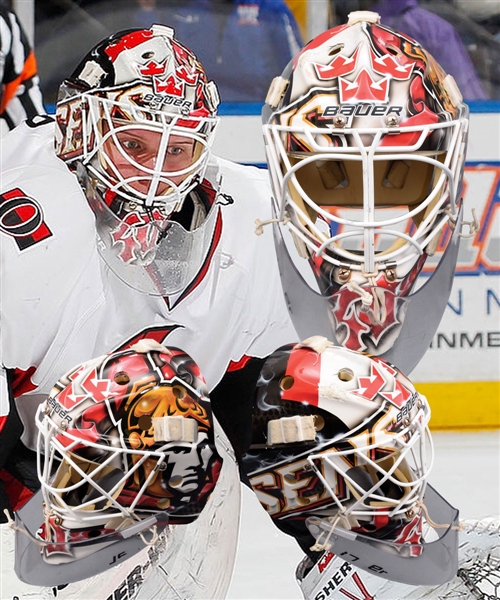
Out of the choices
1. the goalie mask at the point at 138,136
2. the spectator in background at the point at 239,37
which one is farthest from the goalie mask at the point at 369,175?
the spectator in background at the point at 239,37

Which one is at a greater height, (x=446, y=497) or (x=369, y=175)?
(x=369, y=175)

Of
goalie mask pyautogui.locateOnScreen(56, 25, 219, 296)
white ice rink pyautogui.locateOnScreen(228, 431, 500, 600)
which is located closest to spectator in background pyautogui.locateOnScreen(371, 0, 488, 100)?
white ice rink pyautogui.locateOnScreen(228, 431, 500, 600)

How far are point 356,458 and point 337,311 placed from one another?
0.22 m

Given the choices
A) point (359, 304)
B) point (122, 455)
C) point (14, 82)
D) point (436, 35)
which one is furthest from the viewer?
point (436, 35)

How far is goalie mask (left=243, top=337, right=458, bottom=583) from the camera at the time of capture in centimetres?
133

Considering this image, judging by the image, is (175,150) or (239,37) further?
(239,37)

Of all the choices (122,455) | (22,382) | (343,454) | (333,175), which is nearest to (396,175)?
(333,175)

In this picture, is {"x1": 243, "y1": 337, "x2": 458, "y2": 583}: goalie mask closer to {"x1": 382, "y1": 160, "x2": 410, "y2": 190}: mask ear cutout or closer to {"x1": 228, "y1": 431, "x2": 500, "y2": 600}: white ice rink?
{"x1": 382, "y1": 160, "x2": 410, "y2": 190}: mask ear cutout

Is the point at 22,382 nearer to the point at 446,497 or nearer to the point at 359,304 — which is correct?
the point at 359,304

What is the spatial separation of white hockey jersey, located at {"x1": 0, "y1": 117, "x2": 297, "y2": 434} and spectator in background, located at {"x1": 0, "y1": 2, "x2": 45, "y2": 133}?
339 millimetres

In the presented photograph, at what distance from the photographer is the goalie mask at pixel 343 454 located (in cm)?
133

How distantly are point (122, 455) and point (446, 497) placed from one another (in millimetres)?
1554

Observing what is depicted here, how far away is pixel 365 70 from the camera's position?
142cm

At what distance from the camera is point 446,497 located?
2756 millimetres
